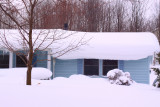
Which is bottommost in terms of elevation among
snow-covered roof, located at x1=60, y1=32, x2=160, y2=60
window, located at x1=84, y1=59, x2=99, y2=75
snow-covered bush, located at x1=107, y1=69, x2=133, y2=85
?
snow-covered bush, located at x1=107, y1=69, x2=133, y2=85

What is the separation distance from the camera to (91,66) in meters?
10.4

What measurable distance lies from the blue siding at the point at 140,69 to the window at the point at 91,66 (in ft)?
6.66

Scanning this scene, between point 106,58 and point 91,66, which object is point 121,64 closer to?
point 106,58

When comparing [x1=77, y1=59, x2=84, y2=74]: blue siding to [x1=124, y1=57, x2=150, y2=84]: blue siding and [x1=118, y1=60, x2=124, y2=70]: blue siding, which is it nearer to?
[x1=118, y1=60, x2=124, y2=70]: blue siding

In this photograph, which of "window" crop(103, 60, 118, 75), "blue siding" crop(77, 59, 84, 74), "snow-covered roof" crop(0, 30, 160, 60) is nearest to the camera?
"snow-covered roof" crop(0, 30, 160, 60)

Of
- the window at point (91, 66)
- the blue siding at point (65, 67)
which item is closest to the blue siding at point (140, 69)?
the window at point (91, 66)

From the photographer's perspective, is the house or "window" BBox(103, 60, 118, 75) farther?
"window" BBox(103, 60, 118, 75)

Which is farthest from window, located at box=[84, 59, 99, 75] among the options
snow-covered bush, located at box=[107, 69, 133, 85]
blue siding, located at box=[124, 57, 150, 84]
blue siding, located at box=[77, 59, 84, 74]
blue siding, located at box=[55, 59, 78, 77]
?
blue siding, located at box=[124, 57, 150, 84]

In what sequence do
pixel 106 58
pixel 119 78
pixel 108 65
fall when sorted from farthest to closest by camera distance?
pixel 108 65, pixel 106 58, pixel 119 78

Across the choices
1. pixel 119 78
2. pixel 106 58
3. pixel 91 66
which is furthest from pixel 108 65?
pixel 119 78

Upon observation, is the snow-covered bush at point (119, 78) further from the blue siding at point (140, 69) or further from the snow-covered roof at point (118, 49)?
the blue siding at point (140, 69)

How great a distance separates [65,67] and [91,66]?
171cm

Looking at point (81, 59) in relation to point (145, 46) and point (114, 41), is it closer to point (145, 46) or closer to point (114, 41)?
point (114, 41)

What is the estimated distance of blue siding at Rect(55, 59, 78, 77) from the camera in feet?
34.0
